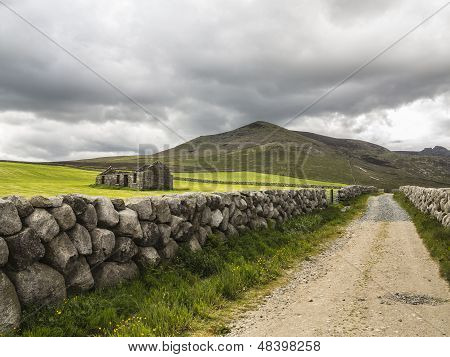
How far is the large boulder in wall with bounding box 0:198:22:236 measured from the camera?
6496mm

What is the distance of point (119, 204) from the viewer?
930cm

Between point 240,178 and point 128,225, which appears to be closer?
point 128,225

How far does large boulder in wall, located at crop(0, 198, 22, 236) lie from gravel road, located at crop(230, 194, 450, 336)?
4.35 meters

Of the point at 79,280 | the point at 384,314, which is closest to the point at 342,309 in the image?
the point at 384,314

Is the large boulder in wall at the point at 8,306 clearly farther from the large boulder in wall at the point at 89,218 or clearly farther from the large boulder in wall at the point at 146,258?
the large boulder in wall at the point at 146,258

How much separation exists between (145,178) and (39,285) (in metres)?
30.3

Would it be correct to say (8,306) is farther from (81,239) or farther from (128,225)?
(128,225)

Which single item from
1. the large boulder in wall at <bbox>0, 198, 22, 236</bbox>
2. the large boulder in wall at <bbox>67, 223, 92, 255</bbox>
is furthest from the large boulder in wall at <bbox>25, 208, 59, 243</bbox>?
the large boulder in wall at <bbox>67, 223, 92, 255</bbox>

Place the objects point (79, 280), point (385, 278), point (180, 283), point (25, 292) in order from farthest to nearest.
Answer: point (385, 278) → point (180, 283) → point (79, 280) → point (25, 292)

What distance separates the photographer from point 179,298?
8.33 metres

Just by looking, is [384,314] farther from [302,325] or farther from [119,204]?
[119,204]

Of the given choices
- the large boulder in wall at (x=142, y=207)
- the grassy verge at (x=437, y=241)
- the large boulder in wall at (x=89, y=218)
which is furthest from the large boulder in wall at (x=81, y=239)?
the grassy verge at (x=437, y=241)

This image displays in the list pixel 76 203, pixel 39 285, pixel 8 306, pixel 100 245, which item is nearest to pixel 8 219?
pixel 39 285

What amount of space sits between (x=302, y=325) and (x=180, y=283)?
10.7 ft
